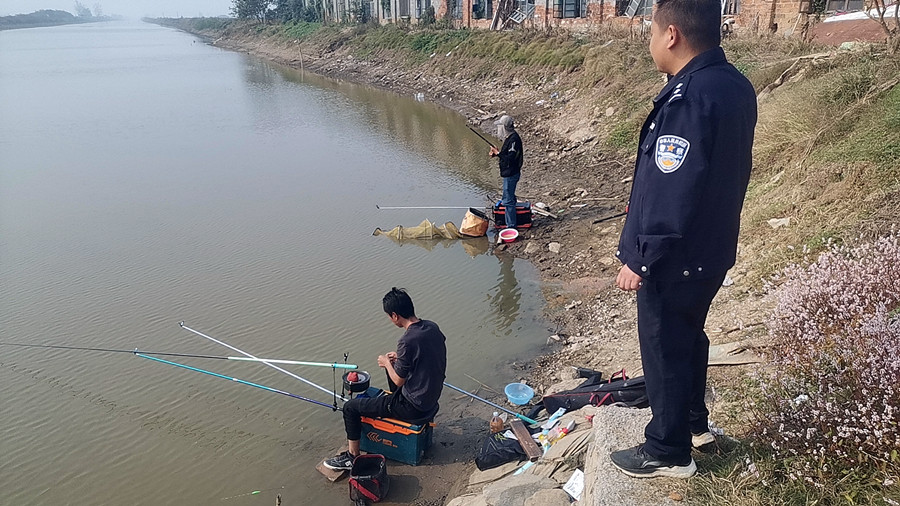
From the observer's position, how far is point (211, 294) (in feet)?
25.8

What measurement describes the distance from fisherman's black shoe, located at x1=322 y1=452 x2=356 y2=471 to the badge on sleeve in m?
3.39

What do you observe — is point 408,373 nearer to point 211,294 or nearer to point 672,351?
point 672,351

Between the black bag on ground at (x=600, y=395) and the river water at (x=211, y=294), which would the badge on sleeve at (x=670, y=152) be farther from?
the river water at (x=211, y=294)

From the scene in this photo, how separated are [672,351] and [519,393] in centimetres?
288

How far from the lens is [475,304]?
300 inches

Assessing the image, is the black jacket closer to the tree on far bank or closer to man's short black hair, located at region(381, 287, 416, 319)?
man's short black hair, located at region(381, 287, 416, 319)

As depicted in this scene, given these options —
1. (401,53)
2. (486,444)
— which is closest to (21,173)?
(486,444)

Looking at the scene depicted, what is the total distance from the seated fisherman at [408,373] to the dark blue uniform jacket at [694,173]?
215cm

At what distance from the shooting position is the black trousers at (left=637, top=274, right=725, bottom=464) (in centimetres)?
246

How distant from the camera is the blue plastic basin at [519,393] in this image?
5.20 metres

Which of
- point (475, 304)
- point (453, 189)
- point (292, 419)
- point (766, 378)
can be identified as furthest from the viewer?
point (453, 189)

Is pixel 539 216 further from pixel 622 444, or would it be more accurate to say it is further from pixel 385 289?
pixel 622 444

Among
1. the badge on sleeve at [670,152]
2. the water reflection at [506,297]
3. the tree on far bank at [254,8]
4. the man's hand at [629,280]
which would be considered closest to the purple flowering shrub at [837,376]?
the man's hand at [629,280]

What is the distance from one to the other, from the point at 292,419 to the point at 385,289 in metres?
2.85
